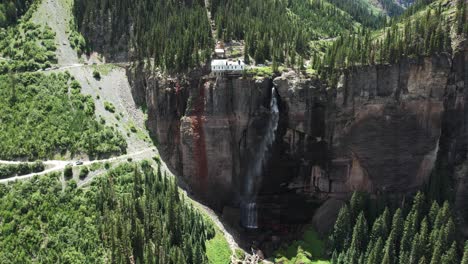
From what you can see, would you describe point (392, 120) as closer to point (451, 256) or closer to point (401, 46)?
point (401, 46)

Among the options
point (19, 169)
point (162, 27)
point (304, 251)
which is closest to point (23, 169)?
point (19, 169)

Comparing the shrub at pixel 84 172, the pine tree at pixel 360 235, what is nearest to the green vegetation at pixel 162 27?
the shrub at pixel 84 172

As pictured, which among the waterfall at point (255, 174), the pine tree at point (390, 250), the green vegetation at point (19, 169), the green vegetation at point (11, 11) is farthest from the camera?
the green vegetation at point (11, 11)

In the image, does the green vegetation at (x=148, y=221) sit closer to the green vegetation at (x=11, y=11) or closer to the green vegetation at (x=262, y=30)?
the green vegetation at (x=262, y=30)

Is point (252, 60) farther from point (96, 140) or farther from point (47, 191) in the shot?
point (47, 191)

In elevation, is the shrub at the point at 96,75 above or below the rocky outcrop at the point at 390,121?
above

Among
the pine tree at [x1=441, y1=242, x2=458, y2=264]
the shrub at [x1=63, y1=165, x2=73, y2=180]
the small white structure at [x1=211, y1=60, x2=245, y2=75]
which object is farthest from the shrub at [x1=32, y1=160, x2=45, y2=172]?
the pine tree at [x1=441, y1=242, x2=458, y2=264]
